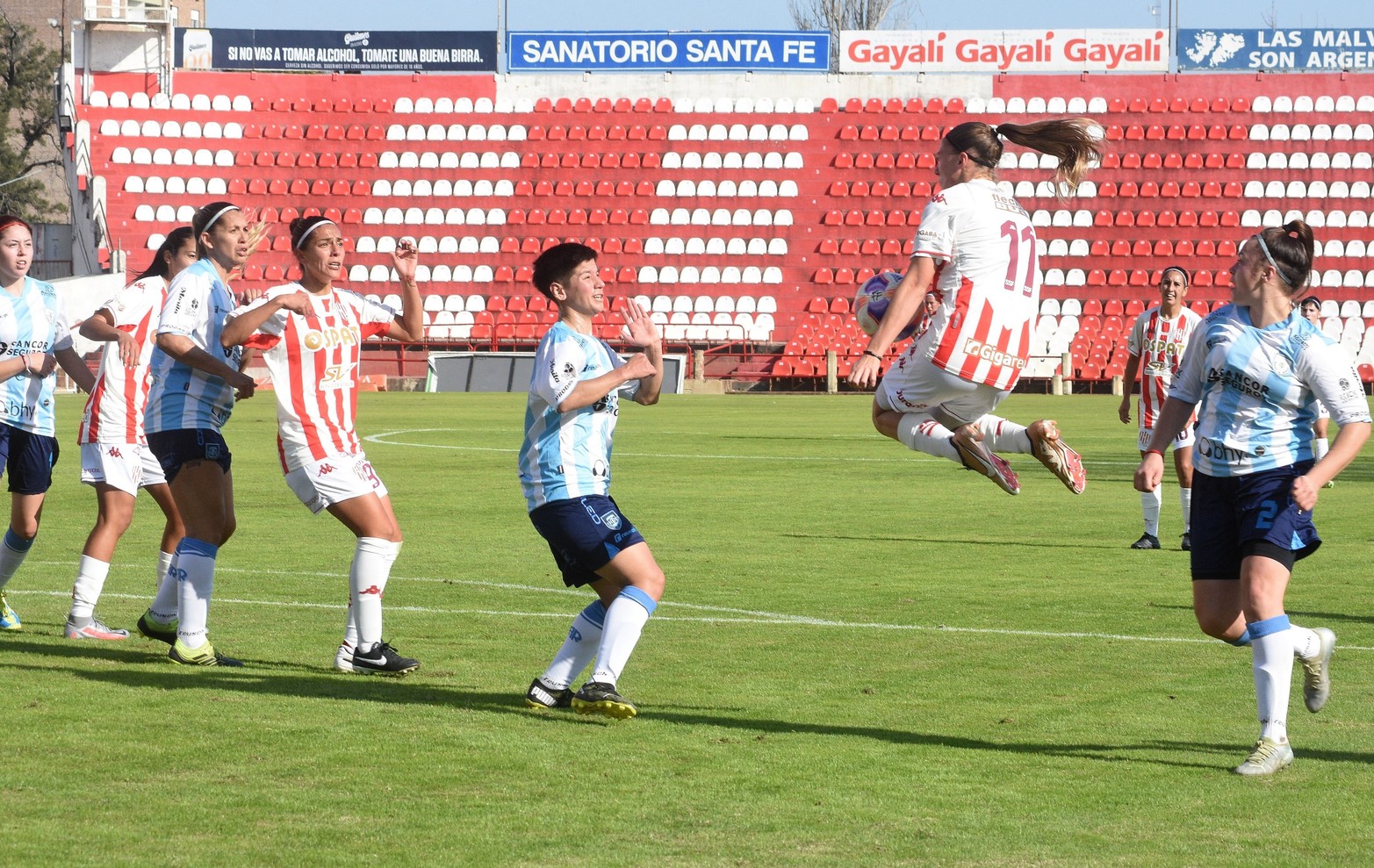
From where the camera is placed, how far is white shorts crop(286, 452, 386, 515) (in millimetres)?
7109

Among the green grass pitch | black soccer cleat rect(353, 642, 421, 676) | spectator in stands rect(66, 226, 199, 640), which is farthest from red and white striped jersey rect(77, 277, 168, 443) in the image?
black soccer cleat rect(353, 642, 421, 676)

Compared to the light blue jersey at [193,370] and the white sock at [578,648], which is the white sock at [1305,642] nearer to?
the white sock at [578,648]

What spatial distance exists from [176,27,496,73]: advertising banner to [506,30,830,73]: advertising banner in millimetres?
1380

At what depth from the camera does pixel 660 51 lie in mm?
47000

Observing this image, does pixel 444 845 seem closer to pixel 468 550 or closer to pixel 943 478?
pixel 468 550

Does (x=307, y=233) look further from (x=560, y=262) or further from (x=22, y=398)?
(x=22, y=398)

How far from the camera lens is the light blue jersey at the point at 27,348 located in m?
8.13

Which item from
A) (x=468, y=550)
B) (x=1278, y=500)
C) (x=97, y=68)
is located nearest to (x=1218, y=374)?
(x=1278, y=500)

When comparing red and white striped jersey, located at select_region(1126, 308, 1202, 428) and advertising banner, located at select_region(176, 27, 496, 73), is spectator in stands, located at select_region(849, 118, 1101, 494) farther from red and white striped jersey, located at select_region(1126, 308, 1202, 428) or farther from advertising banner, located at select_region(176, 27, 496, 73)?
advertising banner, located at select_region(176, 27, 496, 73)

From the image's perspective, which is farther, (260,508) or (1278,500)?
(260,508)

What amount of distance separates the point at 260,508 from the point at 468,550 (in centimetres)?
365

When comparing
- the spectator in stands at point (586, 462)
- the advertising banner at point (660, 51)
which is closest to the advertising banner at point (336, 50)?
the advertising banner at point (660, 51)

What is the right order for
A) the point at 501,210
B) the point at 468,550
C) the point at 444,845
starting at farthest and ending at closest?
the point at 501,210, the point at 468,550, the point at 444,845

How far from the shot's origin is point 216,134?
152ft
